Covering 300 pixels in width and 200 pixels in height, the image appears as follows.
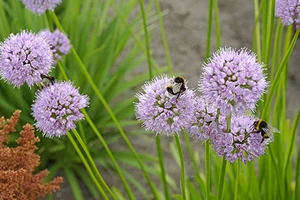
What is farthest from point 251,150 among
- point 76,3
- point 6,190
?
point 76,3

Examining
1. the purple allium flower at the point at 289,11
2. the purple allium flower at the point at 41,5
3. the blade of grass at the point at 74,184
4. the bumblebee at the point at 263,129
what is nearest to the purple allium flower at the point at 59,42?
the purple allium flower at the point at 41,5

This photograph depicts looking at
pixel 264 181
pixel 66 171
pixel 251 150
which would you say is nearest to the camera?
pixel 251 150

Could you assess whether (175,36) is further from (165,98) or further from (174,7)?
(165,98)

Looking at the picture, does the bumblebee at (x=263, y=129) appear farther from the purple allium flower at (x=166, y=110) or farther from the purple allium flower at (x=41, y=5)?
the purple allium flower at (x=41, y=5)

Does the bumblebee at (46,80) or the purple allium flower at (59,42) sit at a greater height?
the purple allium flower at (59,42)

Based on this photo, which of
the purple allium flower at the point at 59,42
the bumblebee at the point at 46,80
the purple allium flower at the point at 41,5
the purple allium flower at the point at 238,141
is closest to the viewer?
the purple allium flower at the point at 238,141

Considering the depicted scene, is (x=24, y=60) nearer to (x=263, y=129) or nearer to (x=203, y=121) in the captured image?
(x=203, y=121)

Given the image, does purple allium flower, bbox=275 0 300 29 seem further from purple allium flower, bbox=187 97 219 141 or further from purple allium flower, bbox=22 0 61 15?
purple allium flower, bbox=22 0 61 15
